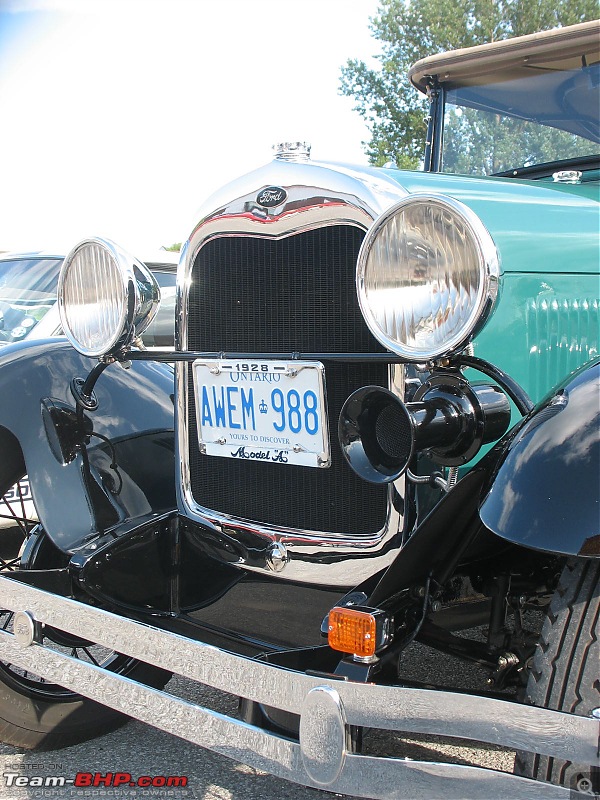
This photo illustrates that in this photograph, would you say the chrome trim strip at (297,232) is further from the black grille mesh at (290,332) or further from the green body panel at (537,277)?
the green body panel at (537,277)

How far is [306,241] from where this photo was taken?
2018 millimetres

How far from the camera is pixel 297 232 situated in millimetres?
2023

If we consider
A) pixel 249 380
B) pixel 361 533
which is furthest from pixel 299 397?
pixel 361 533

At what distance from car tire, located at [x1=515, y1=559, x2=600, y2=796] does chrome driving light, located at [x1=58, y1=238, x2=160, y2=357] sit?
127cm

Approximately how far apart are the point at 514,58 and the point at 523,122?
9.1 inches

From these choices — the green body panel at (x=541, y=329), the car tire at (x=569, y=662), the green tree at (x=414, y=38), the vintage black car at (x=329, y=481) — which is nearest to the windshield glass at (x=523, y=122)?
the vintage black car at (x=329, y=481)

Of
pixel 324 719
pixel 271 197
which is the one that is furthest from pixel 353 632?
pixel 271 197

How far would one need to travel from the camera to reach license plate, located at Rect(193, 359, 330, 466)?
201 centimetres

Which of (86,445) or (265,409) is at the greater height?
(265,409)

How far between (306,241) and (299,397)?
14.2 inches

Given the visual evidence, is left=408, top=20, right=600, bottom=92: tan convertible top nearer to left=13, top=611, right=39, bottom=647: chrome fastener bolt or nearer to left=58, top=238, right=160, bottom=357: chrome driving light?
left=58, top=238, right=160, bottom=357: chrome driving light

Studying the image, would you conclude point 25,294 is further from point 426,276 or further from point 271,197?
point 426,276

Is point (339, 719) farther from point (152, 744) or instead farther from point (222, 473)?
point (152, 744)

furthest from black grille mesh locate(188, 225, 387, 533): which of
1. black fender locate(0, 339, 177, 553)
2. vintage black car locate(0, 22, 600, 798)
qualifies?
black fender locate(0, 339, 177, 553)
